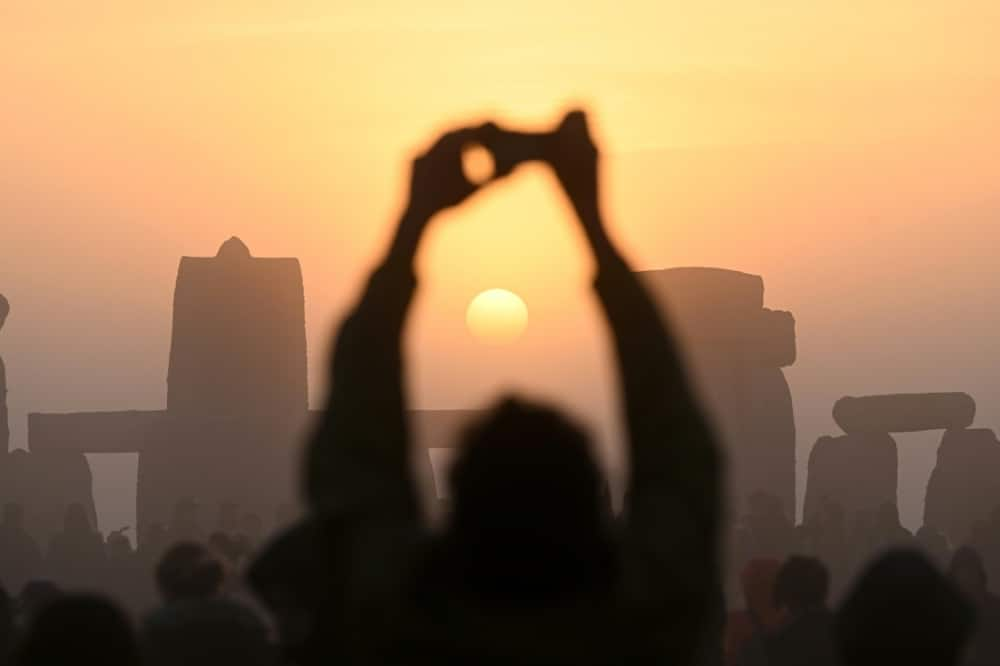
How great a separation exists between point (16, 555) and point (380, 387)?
2891 cm

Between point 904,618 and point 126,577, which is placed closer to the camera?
point 904,618

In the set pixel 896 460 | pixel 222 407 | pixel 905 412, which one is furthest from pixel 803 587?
pixel 222 407

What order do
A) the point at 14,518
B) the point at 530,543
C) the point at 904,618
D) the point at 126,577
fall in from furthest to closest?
the point at 14,518, the point at 126,577, the point at 904,618, the point at 530,543

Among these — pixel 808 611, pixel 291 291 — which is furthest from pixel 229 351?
pixel 808 611

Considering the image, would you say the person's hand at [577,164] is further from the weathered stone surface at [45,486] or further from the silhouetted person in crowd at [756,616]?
the weathered stone surface at [45,486]

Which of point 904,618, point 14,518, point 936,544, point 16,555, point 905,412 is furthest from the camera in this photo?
point 905,412

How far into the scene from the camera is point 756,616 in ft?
30.7

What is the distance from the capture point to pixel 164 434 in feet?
242

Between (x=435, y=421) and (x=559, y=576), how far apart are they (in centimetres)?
8040

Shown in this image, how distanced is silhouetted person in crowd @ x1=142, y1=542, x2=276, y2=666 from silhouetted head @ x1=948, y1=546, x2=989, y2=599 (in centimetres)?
304

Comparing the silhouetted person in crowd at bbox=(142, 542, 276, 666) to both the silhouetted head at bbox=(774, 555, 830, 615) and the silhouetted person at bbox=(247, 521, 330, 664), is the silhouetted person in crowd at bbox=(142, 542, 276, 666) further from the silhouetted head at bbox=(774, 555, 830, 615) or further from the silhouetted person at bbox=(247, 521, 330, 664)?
the silhouetted person at bbox=(247, 521, 330, 664)

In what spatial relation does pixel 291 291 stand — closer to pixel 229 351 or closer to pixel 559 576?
pixel 229 351

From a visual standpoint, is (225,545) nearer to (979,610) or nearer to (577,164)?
(979,610)

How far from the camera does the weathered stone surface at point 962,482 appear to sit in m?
55.2
